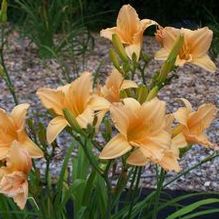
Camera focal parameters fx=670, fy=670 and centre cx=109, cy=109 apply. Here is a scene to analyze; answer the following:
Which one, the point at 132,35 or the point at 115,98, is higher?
the point at 132,35

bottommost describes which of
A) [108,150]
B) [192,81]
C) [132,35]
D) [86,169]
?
[192,81]

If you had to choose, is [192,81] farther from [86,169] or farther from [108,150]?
[108,150]

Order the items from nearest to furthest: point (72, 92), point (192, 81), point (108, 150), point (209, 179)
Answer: point (108, 150), point (72, 92), point (209, 179), point (192, 81)

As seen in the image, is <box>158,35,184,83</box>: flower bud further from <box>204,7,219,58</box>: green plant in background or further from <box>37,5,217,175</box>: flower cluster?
<box>204,7,219,58</box>: green plant in background

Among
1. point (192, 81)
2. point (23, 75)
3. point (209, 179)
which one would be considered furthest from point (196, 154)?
point (23, 75)

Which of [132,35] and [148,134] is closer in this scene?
[148,134]

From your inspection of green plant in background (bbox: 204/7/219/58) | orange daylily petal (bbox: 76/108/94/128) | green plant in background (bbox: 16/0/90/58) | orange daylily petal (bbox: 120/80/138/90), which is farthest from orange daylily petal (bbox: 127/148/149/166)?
green plant in background (bbox: 204/7/219/58)

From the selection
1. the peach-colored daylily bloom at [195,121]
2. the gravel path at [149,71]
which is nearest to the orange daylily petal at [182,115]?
the peach-colored daylily bloom at [195,121]

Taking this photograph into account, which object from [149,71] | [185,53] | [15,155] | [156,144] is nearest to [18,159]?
[15,155]
